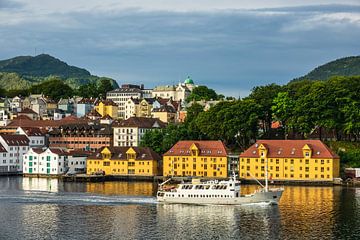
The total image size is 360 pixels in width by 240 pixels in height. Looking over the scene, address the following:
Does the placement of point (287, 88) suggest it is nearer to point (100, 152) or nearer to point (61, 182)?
point (100, 152)

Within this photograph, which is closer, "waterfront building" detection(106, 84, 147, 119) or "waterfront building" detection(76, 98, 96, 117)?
"waterfront building" detection(76, 98, 96, 117)

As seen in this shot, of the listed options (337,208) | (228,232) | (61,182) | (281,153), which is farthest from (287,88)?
(228,232)

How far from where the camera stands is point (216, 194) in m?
63.1

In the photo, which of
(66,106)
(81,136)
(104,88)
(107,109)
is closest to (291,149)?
(81,136)

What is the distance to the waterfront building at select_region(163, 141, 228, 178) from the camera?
87625 mm

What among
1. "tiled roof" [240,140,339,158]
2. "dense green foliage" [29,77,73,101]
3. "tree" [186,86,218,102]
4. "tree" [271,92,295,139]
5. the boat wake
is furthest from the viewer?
"dense green foliage" [29,77,73,101]

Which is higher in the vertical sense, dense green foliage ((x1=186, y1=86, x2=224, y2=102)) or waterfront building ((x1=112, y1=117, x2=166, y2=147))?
dense green foliage ((x1=186, y1=86, x2=224, y2=102))

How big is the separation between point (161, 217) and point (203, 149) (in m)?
33.9

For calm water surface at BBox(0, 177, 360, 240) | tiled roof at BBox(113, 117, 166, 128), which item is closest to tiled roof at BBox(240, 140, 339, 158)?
calm water surface at BBox(0, 177, 360, 240)

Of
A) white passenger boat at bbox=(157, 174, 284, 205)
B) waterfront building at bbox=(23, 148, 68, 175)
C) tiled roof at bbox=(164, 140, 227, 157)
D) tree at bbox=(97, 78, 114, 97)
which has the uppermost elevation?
tree at bbox=(97, 78, 114, 97)

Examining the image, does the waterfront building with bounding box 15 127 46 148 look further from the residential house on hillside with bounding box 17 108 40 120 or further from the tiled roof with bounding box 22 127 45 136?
the residential house on hillside with bounding box 17 108 40 120

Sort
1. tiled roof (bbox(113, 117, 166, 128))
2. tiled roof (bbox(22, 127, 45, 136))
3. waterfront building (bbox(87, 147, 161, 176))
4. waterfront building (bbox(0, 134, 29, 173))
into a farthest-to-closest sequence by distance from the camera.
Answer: tiled roof (bbox(113, 117, 166, 128)), tiled roof (bbox(22, 127, 45, 136)), waterfront building (bbox(0, 134, 29, 173)), waterfront building (bbox(87, 147, 161, 176))

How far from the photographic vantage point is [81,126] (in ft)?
367

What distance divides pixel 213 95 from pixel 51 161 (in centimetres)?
6835
